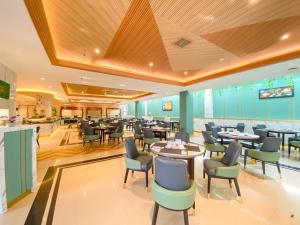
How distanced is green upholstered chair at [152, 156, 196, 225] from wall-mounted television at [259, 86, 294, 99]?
7493 millimetres

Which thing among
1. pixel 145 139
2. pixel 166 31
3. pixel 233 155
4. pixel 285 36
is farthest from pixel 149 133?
pixel 285 36

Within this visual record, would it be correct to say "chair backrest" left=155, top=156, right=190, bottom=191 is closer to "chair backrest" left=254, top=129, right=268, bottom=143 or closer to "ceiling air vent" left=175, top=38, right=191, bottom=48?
"ceiling air vent" left=175, top=38, right=191, bottom=48

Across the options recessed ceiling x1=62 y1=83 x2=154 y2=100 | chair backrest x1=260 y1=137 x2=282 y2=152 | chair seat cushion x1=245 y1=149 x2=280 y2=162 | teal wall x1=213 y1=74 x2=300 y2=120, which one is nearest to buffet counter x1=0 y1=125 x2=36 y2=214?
chair seat cushion x1=245 y1=149 x2=280 y2=162

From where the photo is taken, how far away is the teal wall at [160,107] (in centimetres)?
1297

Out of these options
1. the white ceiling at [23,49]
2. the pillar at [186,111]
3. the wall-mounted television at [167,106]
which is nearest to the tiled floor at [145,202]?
the white ceiling at [23,49]

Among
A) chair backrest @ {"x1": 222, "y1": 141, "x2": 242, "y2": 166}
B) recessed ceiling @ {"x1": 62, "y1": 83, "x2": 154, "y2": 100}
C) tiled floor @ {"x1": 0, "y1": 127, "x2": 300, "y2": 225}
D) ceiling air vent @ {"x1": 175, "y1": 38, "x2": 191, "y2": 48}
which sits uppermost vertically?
ceiling air vent @ {"x1": 175, "y1": 38, "x2": 191, "y2": 48}

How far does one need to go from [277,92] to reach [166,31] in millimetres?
6798

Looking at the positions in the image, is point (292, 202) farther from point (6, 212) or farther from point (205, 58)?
point (6, 212)

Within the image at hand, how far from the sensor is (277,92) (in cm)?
673

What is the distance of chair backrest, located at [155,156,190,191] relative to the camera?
1667 millimetres

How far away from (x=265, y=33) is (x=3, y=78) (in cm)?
718

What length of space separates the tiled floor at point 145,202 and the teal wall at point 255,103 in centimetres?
426

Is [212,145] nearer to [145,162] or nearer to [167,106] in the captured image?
[145,162]

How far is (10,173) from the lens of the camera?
7.69 ft
